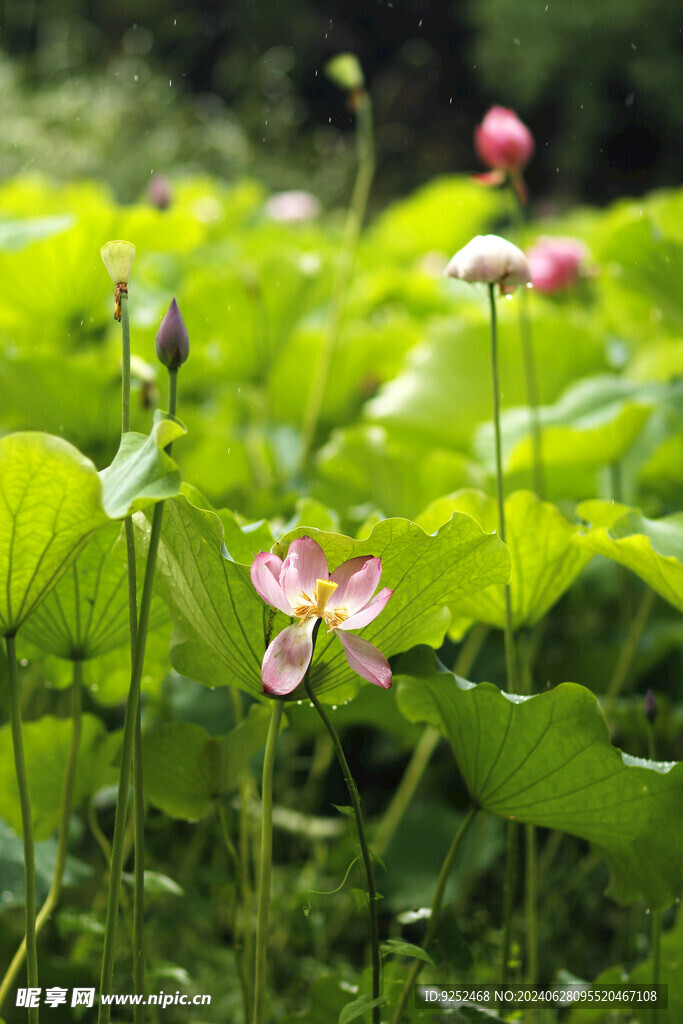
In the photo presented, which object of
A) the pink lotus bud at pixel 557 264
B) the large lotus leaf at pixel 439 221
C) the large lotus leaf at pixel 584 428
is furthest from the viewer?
the large lotus leaf at pixel 439 221

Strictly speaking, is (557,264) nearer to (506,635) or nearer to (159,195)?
(159,195)

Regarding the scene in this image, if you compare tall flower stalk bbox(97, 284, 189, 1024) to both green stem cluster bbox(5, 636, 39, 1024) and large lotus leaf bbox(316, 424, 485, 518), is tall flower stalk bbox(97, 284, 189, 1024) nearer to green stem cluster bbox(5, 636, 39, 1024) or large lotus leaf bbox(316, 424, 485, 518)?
green stem cluster bbox(5, 636, 39, 1024)

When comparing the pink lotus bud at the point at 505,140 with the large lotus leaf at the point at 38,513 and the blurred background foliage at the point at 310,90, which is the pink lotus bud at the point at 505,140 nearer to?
the blurred background foliage at the point at 310,90

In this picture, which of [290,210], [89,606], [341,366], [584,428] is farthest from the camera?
[290,210]

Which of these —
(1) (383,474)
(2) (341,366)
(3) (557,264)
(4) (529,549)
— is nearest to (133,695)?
(4) (529,549)

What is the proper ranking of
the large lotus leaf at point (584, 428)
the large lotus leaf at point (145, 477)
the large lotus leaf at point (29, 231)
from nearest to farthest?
the large lotus leaf at point (145, 477), the large lotus leaf at point (584, 428), the large lotus leaf at point (29, 231)

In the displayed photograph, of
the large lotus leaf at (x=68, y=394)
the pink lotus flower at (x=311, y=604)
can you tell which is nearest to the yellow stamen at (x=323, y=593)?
the pink lotus flower at (x=311, y=604)

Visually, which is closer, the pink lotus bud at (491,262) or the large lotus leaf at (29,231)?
the pink lotus bud at (491,262)
